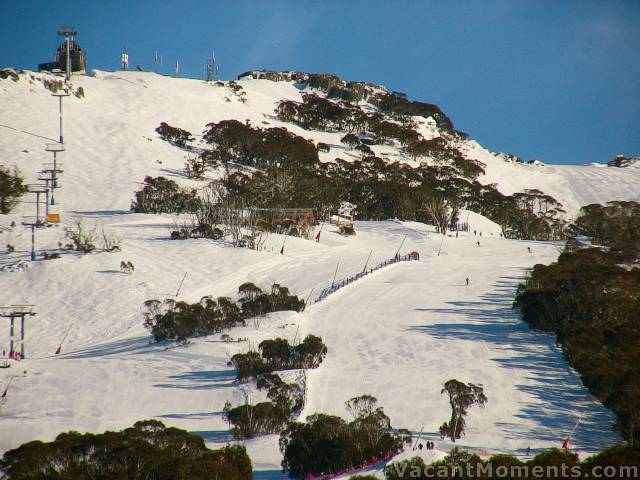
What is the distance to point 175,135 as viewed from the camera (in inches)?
3703

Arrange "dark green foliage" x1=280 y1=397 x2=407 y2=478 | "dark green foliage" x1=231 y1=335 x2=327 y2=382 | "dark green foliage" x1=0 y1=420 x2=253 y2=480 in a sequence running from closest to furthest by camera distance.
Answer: "dark green foliage" x1=0 y1=420 x2=253 y2=480
"dark green foliage" x1=280 y1=397 x2=407 y2=478
"dark green foliage" x1=231 y1=335 x2=327 y2=382

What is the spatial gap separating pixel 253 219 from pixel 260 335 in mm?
25322

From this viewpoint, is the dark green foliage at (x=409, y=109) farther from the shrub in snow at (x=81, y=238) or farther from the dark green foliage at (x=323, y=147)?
the shrub in snow at (x=81, y=238)

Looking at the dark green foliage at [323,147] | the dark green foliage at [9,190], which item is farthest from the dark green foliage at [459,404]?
the dark green foliage at [323,147]

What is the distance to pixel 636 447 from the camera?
58.7 ft

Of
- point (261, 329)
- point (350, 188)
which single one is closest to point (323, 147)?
point (350, 188)

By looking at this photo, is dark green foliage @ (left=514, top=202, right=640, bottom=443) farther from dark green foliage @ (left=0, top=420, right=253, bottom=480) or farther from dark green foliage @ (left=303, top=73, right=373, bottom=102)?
dark green foliage @ (left=303, top=73, right=373, bottom=102)

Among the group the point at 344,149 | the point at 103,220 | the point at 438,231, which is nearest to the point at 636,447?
the point at 103,220

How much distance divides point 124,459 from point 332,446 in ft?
20.4

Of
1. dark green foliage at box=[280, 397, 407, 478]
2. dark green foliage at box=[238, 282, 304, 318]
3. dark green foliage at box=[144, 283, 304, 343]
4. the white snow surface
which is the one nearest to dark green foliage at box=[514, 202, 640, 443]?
the white snow surface

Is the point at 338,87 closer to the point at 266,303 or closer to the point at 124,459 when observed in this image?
the point at 266,303

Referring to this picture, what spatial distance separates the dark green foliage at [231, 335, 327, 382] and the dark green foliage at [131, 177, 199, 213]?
36.0 m

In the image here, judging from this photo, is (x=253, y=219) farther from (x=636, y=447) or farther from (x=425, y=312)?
(x=636, y=447)

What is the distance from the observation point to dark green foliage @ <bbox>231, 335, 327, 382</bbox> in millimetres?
30812
